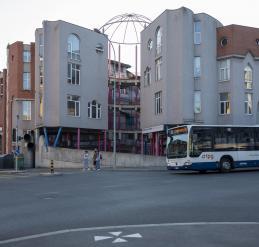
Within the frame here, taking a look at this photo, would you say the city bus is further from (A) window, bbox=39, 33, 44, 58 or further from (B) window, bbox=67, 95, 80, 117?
(A) window, bbox=39, 33, 44, 58

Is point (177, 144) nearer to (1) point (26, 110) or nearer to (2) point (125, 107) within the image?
(1) point (26, 110)

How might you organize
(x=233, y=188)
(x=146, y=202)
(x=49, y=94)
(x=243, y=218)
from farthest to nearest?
(x=49, y=94) → (x=233, y=188) → (x=146, y=202) → (x=243, y=218)

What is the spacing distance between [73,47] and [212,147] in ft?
76.3

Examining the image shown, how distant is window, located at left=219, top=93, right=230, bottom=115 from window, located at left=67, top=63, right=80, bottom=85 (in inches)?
548

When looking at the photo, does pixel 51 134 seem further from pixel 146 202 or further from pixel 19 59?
pixel 146 202

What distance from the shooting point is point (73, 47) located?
48.8 m

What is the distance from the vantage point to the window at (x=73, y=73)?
48.0m

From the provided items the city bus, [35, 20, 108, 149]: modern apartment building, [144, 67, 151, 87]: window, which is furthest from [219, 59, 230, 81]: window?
the city bus

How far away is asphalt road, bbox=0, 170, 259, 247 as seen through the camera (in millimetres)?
8578

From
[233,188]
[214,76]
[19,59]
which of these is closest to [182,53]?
[214,76]

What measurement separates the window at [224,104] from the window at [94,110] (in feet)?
42.0

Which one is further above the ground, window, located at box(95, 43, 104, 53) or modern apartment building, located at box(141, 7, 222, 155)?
window, located at box(95, 43, 104, 53)

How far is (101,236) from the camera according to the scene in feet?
29.2

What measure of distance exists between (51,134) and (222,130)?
912 inches
